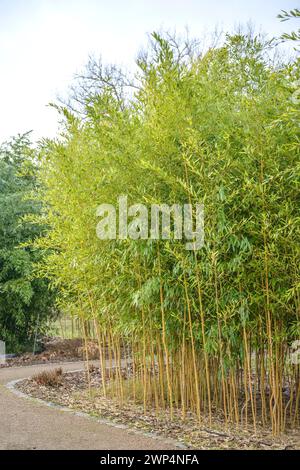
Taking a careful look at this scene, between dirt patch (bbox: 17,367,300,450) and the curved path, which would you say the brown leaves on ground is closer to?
dirt patch (bbox: 17,367,300,450)

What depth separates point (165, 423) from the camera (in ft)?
15.8

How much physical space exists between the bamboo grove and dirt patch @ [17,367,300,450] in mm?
126

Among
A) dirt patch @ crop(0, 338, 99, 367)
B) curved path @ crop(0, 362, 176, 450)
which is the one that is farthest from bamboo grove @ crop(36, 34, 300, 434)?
dirt patch @ crop(0, 338, 99, 367)

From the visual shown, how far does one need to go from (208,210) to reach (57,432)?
203cm

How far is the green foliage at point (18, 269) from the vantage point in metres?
9.27

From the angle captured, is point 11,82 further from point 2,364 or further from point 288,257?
point 288,257

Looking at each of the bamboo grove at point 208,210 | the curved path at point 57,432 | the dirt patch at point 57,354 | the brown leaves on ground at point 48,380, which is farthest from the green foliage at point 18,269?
the bamboo grove at point 208,210

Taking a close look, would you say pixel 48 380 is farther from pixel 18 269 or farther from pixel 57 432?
pixel 18 269

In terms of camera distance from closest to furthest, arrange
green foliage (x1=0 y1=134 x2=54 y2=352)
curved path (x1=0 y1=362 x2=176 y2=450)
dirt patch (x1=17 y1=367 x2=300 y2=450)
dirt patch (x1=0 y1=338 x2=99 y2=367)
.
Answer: curved path (x1=0 y1=362 x2=176 y2=450)
dirt patch (x1=17 y1=367 x2=300 y2=450)
green foliage (x1=0 y1=134 x2=54 y2=352)
dirt patch (x1=0 y1=338 x2=99 y2=367)

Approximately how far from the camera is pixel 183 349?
4883 millimetres

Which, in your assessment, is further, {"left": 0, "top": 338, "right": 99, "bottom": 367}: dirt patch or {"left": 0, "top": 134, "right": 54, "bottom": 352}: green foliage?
{"left": 0, "top": 338, "right": 99, "bottom": 367}: dirt patch

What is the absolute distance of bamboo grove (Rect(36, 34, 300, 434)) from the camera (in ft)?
13.9

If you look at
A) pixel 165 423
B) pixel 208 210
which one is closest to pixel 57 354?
pixel 165 423
